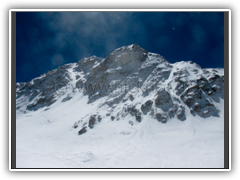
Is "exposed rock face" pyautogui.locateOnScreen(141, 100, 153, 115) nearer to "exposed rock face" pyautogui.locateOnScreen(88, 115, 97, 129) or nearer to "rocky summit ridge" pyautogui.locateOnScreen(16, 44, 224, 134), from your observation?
"rocky summit ridge" pyautogui.locateOnScreen(16, 44, 224, 134)

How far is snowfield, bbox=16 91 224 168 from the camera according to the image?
12805 millimetres

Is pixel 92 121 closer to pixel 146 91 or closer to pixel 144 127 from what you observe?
pixel 144 127

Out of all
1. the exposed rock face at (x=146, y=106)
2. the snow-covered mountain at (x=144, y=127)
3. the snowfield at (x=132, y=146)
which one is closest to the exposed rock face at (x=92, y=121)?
the snow-covered mountain at (x=144, y=127)

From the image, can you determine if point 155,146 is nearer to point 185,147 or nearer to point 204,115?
point 185,147

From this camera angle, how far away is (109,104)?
110 ft

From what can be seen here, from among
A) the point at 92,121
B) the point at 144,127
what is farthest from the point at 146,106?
the point at 92,121

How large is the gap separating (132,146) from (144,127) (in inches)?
220

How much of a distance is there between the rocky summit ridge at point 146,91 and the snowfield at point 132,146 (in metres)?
1.91

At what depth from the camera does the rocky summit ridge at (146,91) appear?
24.0 meters

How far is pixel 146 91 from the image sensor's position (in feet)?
104

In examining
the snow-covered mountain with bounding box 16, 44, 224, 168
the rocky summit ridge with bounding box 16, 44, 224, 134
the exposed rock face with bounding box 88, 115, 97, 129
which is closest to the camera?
the snow-covered mountain with bounding box 16, 44, 224, 168

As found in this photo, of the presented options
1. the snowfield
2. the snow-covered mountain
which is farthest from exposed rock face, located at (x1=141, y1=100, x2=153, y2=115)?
the snowfield

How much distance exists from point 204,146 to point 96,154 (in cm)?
1380
